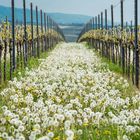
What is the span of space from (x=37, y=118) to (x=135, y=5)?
1372 cm

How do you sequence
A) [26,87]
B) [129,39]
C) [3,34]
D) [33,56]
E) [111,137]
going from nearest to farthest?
1. [111,137]
2. [26,87]
3. [3,34]
4. [129,39]
5. [33,56]

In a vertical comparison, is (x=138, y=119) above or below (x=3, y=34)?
below

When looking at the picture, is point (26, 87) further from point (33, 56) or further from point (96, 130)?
point (33, 56)

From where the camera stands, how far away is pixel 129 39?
81.5ft

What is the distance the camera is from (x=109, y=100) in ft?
37.3

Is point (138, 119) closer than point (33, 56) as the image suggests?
Yes

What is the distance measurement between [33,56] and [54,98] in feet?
66.3

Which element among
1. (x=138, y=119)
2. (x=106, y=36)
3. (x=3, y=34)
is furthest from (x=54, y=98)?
(x=106, y=36)

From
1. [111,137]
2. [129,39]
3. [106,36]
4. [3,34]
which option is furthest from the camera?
[106,36]

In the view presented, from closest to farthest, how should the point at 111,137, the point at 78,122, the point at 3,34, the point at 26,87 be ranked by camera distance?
the point at 111,137
the point at 78,122
the point at 26,87
the point at 3,34

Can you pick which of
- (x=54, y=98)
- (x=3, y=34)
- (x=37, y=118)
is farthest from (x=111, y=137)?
(x=3, y=34)

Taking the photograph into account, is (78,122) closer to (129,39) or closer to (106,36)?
(129,39)

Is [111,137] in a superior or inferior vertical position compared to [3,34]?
inferior

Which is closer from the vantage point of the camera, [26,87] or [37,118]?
[37,118]
